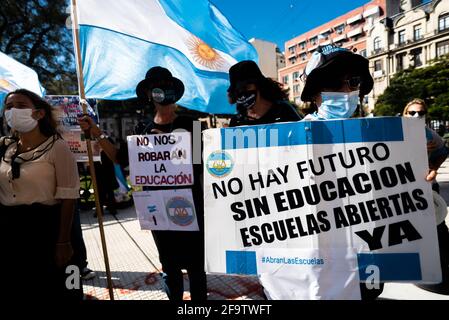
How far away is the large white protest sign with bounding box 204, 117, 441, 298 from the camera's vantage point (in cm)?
137

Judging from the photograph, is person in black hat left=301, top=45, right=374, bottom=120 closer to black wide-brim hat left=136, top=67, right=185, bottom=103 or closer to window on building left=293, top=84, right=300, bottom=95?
black wide-brim hat left=136, top=67, right=185, bottom=103

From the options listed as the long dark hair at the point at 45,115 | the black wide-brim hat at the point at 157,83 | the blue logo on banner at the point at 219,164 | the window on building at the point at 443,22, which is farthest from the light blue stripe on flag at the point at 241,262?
the window on building at the point at 443,22

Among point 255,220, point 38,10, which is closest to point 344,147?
point 255,220

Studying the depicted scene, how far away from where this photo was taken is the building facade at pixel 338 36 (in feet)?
157

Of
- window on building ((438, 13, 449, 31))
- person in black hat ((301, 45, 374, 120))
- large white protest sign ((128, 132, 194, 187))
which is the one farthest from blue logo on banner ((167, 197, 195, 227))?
window on building ((438, 13, 449, 31))

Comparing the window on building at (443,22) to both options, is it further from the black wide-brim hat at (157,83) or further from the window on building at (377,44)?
the black wide-brim hat at (157,83)

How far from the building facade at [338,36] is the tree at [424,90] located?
15.7m

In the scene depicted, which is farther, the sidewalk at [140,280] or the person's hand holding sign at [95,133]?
the sidewalk at [140,280]

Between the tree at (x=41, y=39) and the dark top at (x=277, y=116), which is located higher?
the tree at (x=41, y=39)

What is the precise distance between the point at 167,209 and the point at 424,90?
26431 millimetres

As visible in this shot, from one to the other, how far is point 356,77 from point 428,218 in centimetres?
82

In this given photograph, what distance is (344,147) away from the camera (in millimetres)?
1407

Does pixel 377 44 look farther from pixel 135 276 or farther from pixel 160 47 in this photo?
pixel 135 276
